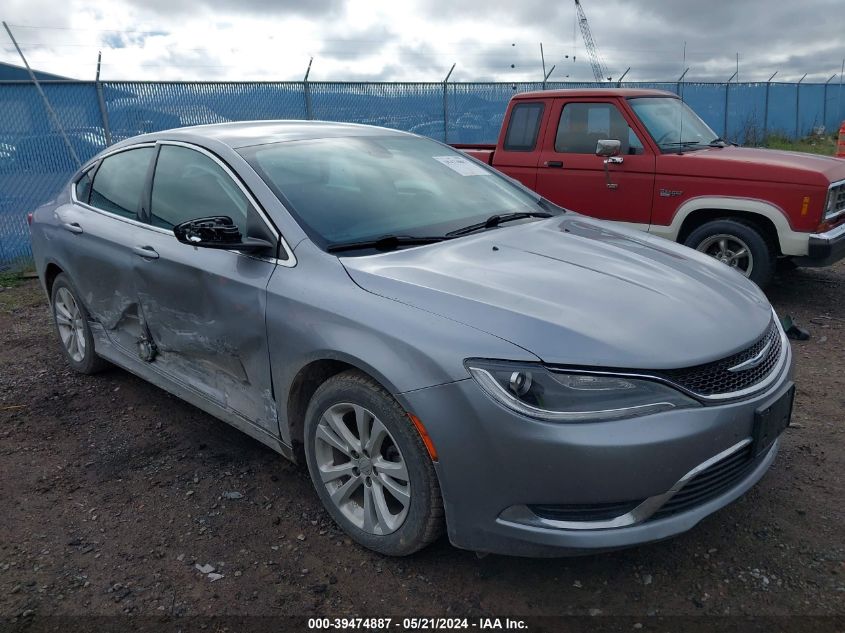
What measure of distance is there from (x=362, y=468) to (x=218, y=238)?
3.91ft

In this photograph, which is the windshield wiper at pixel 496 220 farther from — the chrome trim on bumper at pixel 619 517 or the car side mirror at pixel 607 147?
the car side mirror at pixel 607 147

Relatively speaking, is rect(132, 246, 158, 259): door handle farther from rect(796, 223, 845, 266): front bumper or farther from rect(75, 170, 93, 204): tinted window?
rect(796, 223, 845, 266): front bumper

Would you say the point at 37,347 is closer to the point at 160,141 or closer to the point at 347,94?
the point at 160,141

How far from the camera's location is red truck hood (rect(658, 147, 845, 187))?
5.87 metres

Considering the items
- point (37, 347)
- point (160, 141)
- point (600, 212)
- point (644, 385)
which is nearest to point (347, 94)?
point (600, 212)

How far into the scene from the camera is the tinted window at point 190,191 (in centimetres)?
337

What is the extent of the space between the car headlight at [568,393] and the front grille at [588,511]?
306 mm

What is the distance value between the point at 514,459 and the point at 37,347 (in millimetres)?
4935

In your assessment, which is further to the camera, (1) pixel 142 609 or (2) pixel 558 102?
(2) pixel 558 102

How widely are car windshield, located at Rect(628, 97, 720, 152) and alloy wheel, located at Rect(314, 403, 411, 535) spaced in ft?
16.1

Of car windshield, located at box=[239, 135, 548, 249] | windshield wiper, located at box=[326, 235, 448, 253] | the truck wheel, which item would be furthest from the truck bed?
windshield wiper, located at box=[326, 235, 448, 253]

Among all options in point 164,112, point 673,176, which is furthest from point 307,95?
point 673,176

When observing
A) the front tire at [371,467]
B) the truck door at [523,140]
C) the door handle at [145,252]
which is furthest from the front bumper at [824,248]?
the door handle at [145,252]

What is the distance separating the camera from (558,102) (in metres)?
7.08
